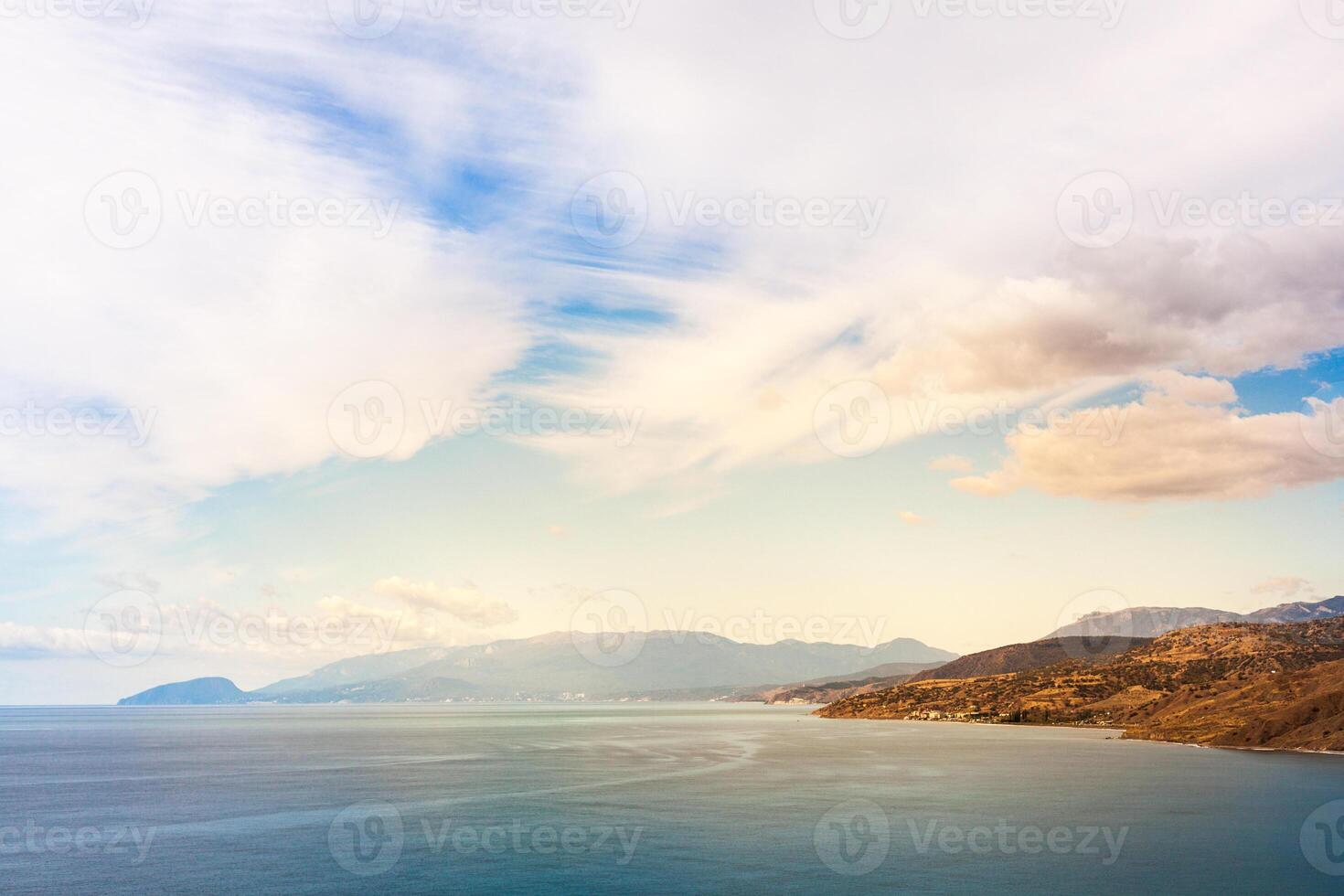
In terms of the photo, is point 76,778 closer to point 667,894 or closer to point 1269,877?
point 667,894

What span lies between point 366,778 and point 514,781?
91.6 ft

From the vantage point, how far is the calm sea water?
7425 cm

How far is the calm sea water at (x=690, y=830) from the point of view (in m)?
74.2

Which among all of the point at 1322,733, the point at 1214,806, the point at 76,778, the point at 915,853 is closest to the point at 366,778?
the point at 76,778

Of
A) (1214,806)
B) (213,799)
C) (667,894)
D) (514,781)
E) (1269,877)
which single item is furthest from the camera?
(514,781)

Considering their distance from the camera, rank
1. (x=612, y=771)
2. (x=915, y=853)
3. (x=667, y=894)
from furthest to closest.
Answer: (x=612, y=771), (x=915, y=853), (x=667, y=894)

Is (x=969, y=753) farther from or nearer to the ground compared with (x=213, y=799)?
nearer to the ground

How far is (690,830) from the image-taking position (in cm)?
9425

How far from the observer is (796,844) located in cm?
8719

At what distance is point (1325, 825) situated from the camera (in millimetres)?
95938

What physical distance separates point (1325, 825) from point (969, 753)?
9686 centimetres

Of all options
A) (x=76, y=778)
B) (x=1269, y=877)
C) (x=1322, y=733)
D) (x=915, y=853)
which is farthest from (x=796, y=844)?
(x=1322, y=733)

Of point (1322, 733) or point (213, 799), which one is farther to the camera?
point (1322, 733)

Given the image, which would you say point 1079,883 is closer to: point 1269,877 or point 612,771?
point 1269,877
